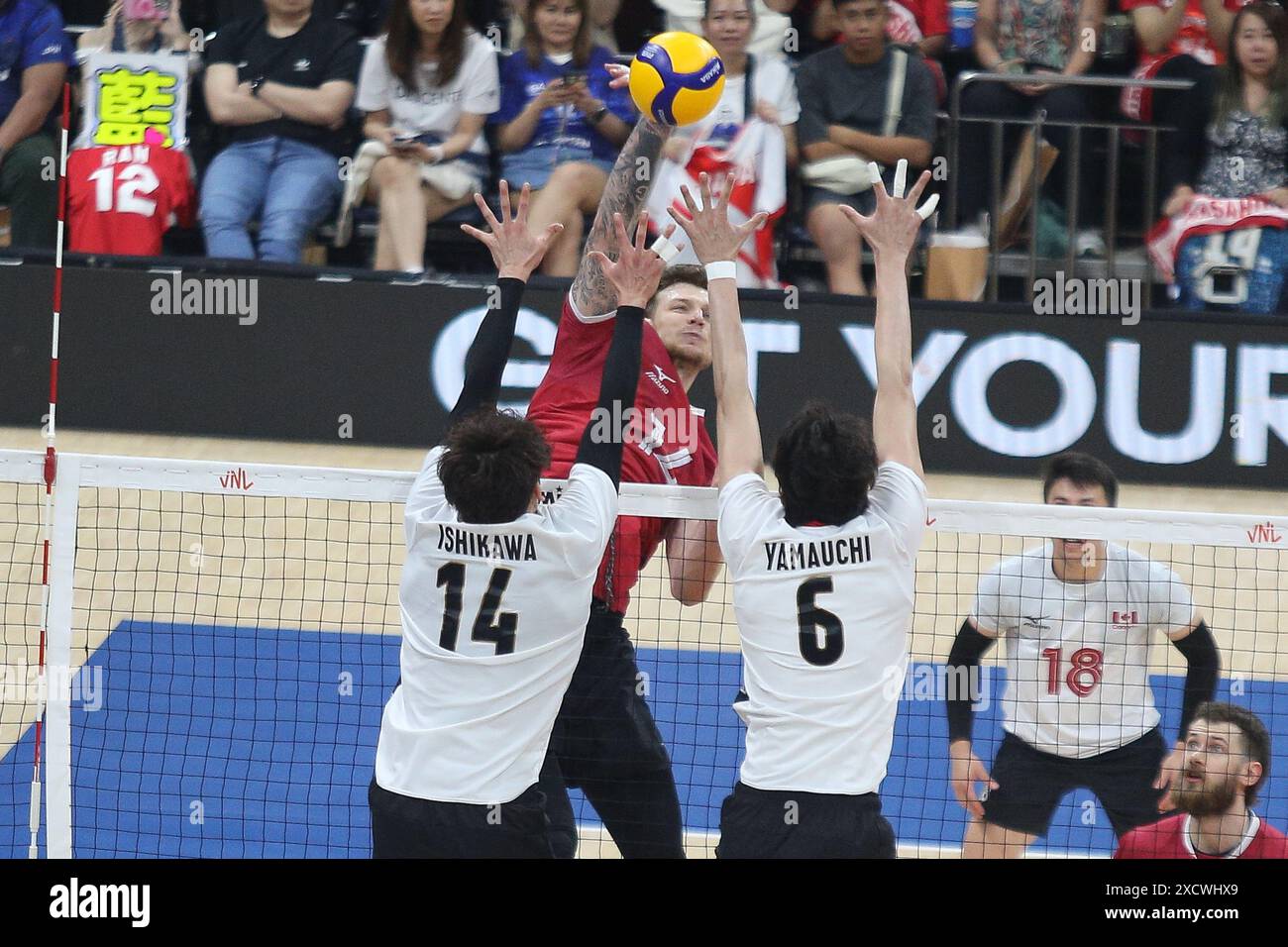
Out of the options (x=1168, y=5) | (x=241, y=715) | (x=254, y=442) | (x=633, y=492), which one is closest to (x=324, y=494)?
(x=633, y=492)

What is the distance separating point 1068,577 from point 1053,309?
4690 mm

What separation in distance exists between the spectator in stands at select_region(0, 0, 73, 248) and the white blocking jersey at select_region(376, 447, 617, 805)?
24.4 feet

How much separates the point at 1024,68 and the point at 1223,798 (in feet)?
22.3

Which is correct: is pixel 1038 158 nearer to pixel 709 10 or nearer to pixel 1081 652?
pixel 709 10

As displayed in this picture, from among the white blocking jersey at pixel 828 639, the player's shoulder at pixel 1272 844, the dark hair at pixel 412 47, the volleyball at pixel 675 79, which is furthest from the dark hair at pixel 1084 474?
the dark hair at pixel 412 47

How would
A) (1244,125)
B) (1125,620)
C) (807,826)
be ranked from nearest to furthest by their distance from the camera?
(807,826), (1125,620), (1244,125)

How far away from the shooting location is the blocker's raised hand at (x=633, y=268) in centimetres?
506

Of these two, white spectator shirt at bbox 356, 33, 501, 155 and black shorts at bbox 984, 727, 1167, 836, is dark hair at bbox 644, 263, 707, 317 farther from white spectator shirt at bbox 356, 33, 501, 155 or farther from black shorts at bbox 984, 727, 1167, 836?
white spectator shirt at bbox 356, 33, 501, 155

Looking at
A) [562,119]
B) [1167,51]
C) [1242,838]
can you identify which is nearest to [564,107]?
[562,119]

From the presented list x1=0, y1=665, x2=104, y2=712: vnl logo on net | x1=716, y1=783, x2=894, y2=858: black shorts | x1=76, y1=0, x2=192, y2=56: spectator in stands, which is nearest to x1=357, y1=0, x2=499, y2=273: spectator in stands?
x1=76, y1=0, x2=192, y2=56: spectator in stands

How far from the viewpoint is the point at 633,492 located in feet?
18.0

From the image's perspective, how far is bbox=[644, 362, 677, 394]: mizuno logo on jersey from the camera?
594cm

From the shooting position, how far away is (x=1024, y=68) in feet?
36.9
